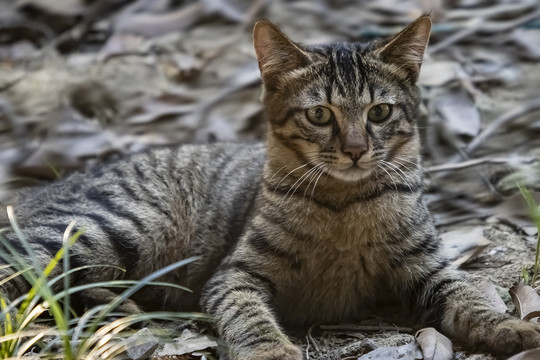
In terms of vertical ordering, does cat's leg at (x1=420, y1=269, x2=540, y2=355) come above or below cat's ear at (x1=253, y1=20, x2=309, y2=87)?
below

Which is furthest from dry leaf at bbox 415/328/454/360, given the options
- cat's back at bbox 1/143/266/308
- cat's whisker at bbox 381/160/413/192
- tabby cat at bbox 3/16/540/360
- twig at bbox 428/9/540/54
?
twig at bbox 428/9/540/54

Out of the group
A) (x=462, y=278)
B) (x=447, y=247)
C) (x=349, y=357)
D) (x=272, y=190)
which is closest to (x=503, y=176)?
(x=447, y=247)

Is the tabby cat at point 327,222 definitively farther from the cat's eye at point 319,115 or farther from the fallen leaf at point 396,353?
the fallen leaf at point 396,353

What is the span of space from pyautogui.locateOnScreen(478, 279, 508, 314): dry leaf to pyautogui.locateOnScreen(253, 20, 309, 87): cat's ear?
4.83 ft

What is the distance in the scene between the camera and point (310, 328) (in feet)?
13.1

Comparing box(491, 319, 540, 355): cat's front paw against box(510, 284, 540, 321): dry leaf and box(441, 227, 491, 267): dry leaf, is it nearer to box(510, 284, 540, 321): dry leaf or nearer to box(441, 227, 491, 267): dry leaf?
box(510, 284, 540, 321): dry leaf

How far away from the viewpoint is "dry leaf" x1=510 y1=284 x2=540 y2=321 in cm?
358

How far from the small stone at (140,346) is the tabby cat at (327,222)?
0.40 meters

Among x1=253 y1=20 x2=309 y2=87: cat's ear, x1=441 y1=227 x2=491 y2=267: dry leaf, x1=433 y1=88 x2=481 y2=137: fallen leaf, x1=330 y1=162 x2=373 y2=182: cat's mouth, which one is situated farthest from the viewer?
x1=433 y1=88 x2=481 y2=137: fallen leaf

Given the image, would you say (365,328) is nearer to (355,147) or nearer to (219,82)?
(355,147)

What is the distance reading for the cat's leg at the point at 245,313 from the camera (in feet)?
11.2

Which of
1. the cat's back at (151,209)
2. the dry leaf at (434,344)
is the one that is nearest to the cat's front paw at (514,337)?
the dry leaf at (434,344)

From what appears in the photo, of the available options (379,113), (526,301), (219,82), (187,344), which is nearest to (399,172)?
(379,113)

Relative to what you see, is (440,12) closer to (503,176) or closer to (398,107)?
(503,176)
